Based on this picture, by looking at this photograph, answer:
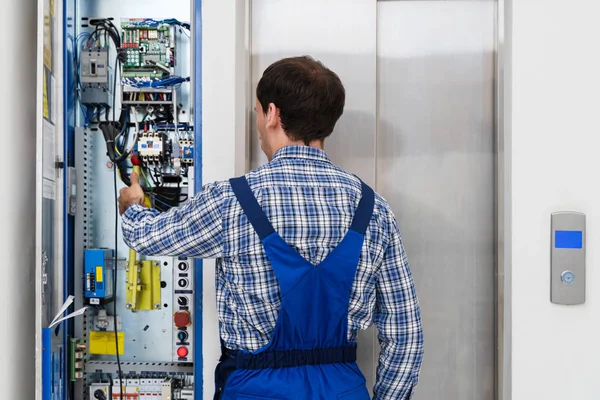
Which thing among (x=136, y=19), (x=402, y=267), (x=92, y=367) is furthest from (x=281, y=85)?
(x=92, y=367)

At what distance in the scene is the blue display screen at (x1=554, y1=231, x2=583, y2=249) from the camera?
5.98 ft

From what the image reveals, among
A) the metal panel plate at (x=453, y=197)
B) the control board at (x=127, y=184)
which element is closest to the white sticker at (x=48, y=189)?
the control board at (x=127, y=184)

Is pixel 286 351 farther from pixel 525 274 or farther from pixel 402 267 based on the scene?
pixel 525 274

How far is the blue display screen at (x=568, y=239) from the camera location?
5.98 ft

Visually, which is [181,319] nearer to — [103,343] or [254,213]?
[103,343]

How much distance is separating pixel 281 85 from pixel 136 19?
0.94 m

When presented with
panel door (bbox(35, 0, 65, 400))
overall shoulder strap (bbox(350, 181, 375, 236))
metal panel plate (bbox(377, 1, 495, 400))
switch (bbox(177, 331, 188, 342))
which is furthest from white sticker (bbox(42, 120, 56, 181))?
metal panel plate (bbox(377, 1, 495, 400))

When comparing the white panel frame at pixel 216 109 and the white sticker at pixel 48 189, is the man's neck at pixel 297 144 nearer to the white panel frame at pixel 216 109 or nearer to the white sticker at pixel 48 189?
the white panel frame at pixel 216 109

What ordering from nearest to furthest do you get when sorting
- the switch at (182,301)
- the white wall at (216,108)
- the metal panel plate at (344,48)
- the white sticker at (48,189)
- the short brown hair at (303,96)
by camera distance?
the short brown hair at (303,96), the white sticker at (48,189), the white wall at (216,108), the switch at (182,301), the metal panel plate at (344,48)

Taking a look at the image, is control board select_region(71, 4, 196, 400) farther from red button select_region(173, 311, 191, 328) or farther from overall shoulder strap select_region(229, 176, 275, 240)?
overall shoulder strap select_region(229, 176, 275, 240)

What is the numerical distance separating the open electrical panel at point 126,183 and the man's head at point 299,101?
0.57 metres

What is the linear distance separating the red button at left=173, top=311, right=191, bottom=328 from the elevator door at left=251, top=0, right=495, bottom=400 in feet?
2.33

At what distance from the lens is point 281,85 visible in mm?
1524

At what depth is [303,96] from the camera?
1.52 meters
